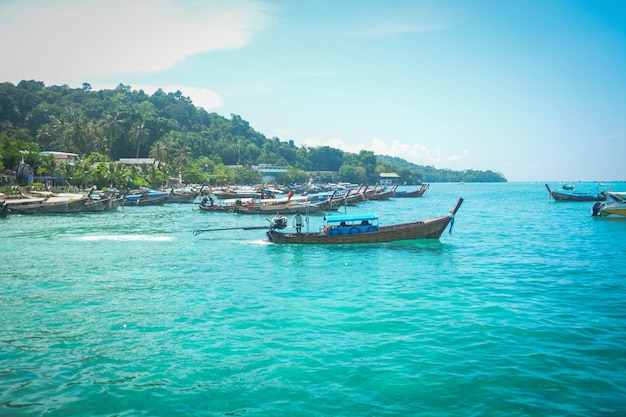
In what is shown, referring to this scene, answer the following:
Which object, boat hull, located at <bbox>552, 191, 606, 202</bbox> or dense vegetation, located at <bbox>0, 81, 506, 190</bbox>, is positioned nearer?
dense vegetation, located at <bbox>0, 81, 506, 190</bbox>

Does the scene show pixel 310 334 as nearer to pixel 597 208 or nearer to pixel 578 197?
pixel 597 208

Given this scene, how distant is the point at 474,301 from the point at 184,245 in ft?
69.5

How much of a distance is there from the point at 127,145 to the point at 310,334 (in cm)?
10882

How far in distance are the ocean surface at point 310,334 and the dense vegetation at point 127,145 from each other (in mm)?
51859

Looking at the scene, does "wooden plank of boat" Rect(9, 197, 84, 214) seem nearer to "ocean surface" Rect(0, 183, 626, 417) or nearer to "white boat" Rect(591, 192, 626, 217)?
"ocean surface" Rect(0, 183, 626, 417)

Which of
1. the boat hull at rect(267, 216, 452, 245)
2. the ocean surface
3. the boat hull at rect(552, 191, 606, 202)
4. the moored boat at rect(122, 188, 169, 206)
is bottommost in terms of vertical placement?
the ocean surface

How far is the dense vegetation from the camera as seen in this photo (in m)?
76.4

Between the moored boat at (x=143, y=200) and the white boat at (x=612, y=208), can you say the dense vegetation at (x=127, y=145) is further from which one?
the white boat at (x=612, y=208)

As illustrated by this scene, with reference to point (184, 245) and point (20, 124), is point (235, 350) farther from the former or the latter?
point (20, 124)

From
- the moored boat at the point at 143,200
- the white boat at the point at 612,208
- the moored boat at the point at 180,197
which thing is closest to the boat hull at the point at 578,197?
the white boat at the point at 612,208

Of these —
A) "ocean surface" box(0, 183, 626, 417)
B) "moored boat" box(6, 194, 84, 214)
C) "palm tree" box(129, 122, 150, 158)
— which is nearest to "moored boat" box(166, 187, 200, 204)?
"moored boat" box(6, 194, 84, 214)

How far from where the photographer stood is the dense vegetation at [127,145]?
76.4 metres

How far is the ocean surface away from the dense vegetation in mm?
51859

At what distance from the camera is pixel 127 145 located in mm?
110875
